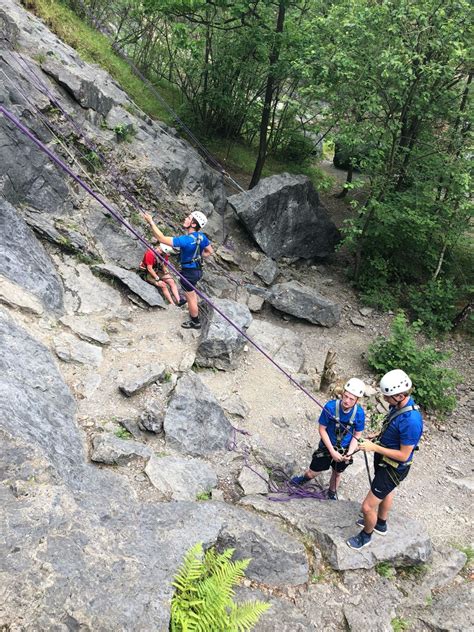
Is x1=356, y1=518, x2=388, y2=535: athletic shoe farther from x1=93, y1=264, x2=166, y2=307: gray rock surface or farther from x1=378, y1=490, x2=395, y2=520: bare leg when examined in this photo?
x1=93, y1=264, x2=166, y2=307: gray rock surface

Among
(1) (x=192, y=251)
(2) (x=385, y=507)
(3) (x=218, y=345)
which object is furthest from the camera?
(3) (x=218, y=345)

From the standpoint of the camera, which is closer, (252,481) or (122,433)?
(122,433)

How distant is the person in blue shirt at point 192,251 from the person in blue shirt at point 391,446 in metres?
3.82

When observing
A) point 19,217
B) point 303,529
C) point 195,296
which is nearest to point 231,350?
point 195,296

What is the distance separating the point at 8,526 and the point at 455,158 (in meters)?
11.5

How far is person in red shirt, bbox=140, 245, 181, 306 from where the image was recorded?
30.0 ft

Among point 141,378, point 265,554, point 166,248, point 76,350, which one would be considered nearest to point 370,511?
point 265,554

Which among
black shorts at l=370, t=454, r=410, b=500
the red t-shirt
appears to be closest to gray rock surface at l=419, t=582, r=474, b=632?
black shorts at l=370, t=454, r=410, b=500

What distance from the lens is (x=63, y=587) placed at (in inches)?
127

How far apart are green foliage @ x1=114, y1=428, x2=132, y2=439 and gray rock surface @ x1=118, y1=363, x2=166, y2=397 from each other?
0.71 metres

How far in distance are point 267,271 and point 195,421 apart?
6736mm

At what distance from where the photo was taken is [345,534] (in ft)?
16.5

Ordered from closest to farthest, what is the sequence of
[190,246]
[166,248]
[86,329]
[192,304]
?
[86,329], [190,246], [192,304], [166,248]

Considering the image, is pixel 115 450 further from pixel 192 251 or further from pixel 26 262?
pixel 192 251
